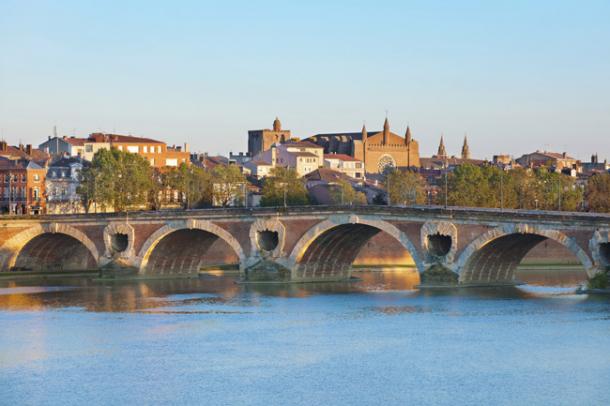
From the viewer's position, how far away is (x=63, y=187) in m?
135

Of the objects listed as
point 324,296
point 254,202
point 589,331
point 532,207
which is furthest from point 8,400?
point 254,202

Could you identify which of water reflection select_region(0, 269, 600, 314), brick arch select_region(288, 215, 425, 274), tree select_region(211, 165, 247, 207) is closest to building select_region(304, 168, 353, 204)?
tree select_region(211, 165, 247, 207)

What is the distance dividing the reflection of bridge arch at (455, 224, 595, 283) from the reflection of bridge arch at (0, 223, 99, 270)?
2910 cm

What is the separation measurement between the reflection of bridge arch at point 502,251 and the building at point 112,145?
77.3 meters

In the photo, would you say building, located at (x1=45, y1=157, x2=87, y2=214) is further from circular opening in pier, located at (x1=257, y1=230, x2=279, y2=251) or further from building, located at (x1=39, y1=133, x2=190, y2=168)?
circular opening in pier, located at (x1=257, y1=230, x2=279, y2=251)

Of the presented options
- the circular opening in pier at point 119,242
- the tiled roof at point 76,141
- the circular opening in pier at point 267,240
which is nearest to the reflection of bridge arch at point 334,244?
the circular opening in pier at point 267,240

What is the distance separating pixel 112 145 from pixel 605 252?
301 feet

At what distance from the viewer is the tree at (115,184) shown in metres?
122

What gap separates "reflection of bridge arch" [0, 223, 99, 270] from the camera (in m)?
96.4

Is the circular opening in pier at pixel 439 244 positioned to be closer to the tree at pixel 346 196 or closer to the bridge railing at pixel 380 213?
the bridge railing at pixel 380 213

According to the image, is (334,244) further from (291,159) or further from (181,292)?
(291,159)

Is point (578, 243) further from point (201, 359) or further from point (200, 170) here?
point (200, 170)

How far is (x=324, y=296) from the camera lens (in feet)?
258

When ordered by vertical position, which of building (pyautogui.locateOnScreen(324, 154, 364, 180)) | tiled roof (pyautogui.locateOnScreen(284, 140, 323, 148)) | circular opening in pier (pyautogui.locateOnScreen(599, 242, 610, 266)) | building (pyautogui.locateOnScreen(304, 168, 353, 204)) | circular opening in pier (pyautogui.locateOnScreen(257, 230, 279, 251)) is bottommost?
circular opening in pier (pyautogui.locateOnScreen(599, 242, 610, 266))
